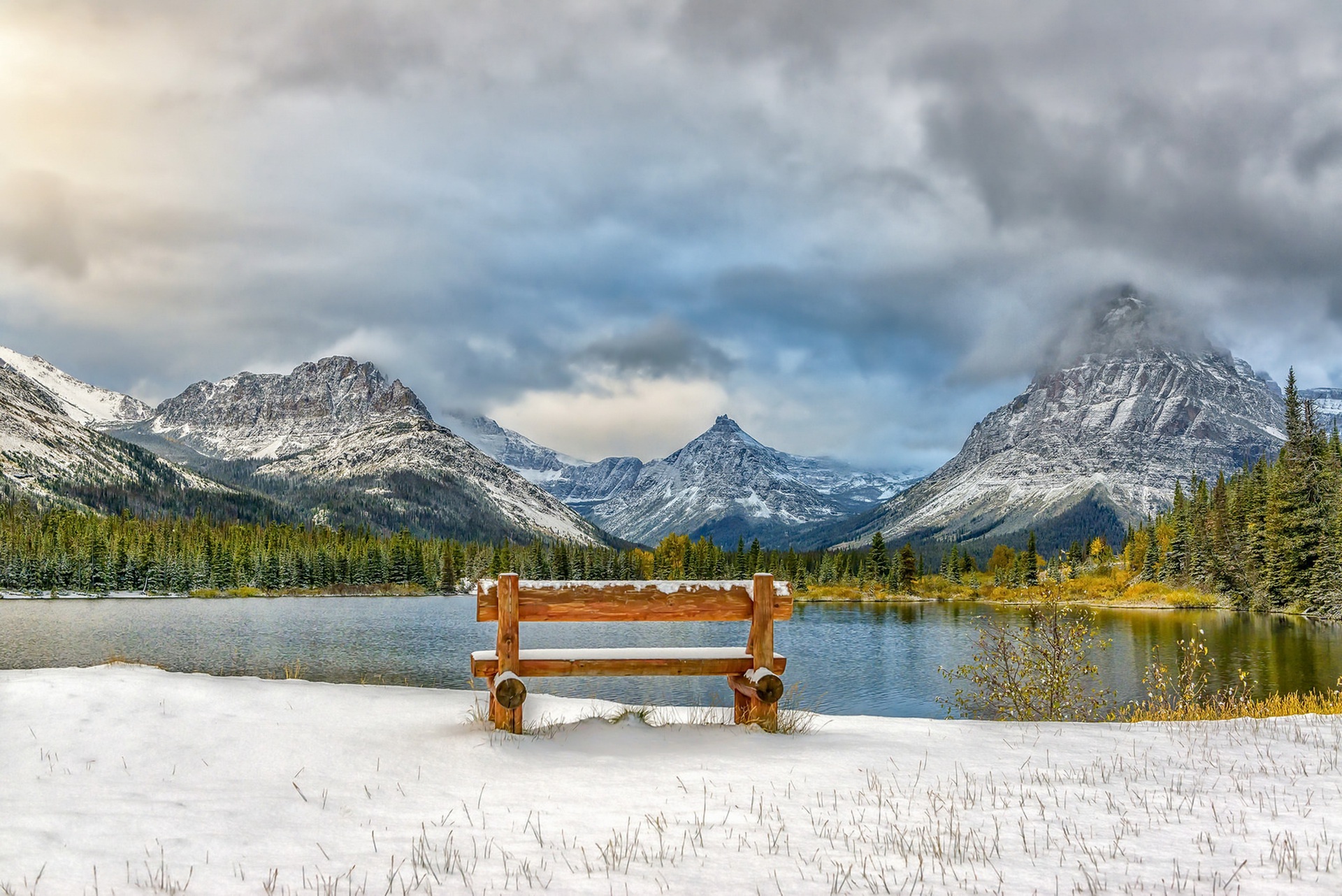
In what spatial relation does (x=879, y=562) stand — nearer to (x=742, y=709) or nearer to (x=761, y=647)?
(x=742, y=709)

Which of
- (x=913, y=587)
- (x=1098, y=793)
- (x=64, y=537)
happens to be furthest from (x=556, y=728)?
(x=64, y=537)

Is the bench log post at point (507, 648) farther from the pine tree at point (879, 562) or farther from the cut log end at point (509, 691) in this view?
the pine tree at point (879, 562)

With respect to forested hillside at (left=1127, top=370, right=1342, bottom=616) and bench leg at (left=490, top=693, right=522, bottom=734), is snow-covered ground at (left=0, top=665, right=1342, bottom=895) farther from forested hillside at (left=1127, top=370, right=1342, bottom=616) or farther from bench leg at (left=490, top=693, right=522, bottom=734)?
forested hillside at (left=1127, top=370, right=1342, bottom=616)

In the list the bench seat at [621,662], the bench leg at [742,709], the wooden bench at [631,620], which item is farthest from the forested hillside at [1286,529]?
the bench seat at [621,662]

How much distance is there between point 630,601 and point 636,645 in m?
52.2

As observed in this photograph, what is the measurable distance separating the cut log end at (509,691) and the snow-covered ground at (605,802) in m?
0.53

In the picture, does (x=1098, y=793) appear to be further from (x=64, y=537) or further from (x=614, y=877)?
(x=64, y=537)

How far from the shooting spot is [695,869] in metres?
5.81

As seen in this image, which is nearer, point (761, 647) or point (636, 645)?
point (761, 647)

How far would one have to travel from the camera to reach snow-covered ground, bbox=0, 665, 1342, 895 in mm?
5602

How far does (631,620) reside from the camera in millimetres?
10555

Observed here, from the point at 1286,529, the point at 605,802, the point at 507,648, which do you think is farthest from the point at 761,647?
the point at 1286,529

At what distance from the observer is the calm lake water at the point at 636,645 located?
118 ft

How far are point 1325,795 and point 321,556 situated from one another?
556 ft
